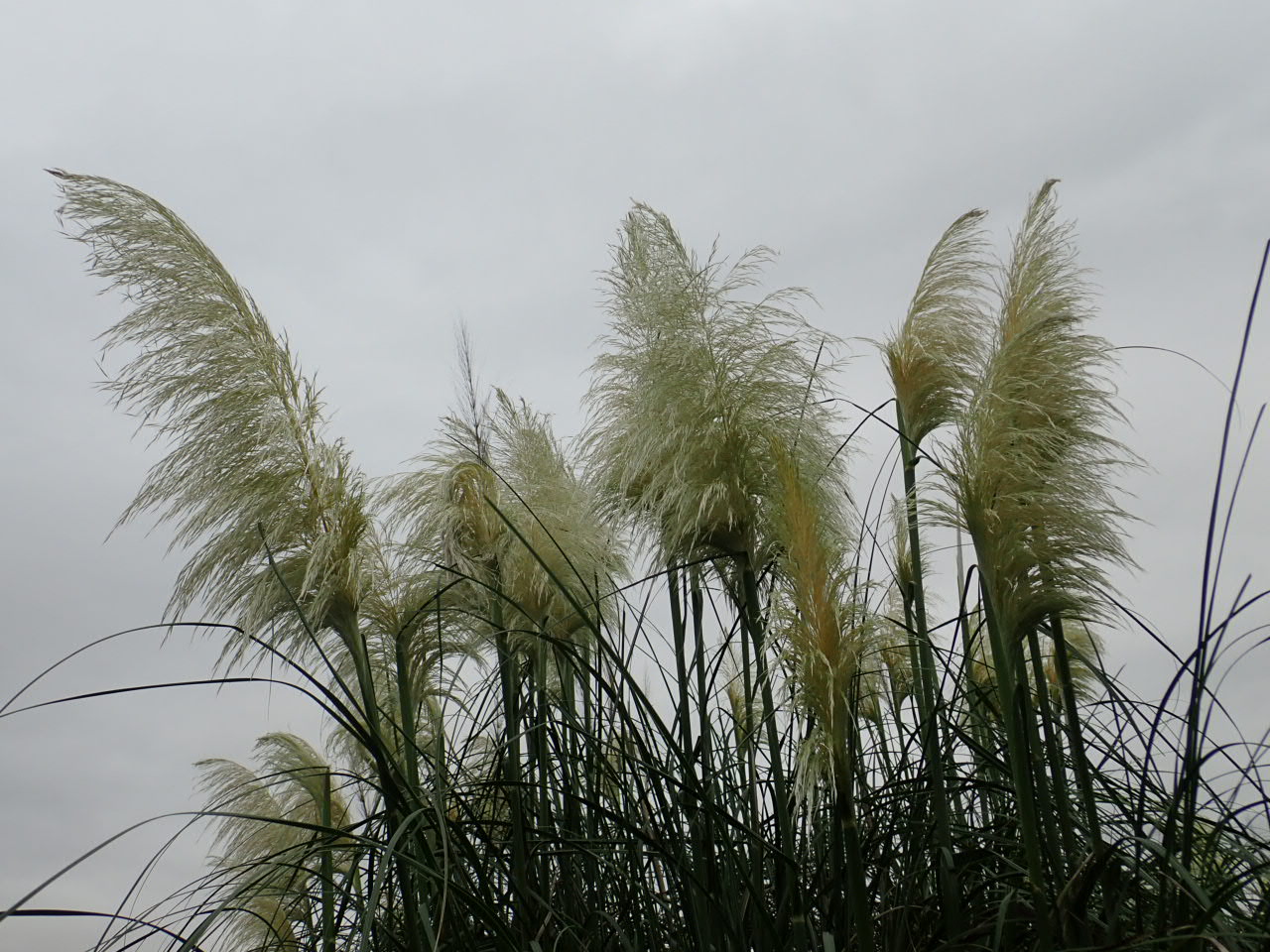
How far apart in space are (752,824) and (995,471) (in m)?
1.13

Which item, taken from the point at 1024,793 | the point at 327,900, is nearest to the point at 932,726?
the point at 1024,793

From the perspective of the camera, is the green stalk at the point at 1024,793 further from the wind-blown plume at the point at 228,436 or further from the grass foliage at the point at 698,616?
A: the wind-blown plume at the point at 228,436

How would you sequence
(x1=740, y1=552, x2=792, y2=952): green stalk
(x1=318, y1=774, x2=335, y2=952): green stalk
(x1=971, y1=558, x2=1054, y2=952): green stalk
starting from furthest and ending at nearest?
(x1=318, y1=774, x2=335, y2=952): green stalk → (x1=740, y1=552, x2=792, y2=952): green stalk → (x1=971, y1=558, x2=1054, y2=952): green stalk

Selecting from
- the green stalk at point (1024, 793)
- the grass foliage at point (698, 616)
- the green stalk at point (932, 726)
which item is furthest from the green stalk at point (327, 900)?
the green stalk at point (1024, 793)

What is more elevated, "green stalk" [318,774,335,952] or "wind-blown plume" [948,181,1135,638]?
"wind-blown plume" [948,181,1135,638]

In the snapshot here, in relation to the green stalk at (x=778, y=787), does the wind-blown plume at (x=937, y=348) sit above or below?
above

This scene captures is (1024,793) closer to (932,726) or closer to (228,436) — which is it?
(932,726)

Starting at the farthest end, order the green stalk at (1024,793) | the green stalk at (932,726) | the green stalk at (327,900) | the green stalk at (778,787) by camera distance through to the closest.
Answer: the green stalk at (327,900) → the green stalk at (932,726) → the green stalk at (778,787) → the green stalk at (1024,793)

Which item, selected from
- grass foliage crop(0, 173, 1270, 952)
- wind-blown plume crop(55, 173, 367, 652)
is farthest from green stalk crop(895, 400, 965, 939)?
wind-blown plume crop(55, 173, 367, 652)

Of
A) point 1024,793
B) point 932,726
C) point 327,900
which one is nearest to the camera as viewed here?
point 1024,793

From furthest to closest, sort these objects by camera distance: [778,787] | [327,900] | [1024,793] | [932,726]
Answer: [327,900] → [932,726] → [778,787] → [1024,793]

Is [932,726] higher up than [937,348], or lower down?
lower down

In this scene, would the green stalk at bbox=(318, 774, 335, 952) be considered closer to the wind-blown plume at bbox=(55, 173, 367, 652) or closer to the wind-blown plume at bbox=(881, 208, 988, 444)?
the wind-blown plume at bbox=(55, 173, 367, 652)

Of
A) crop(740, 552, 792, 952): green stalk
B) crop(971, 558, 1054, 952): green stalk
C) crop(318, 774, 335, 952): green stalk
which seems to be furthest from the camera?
crop(318, 774, 335, 952): green stalk
